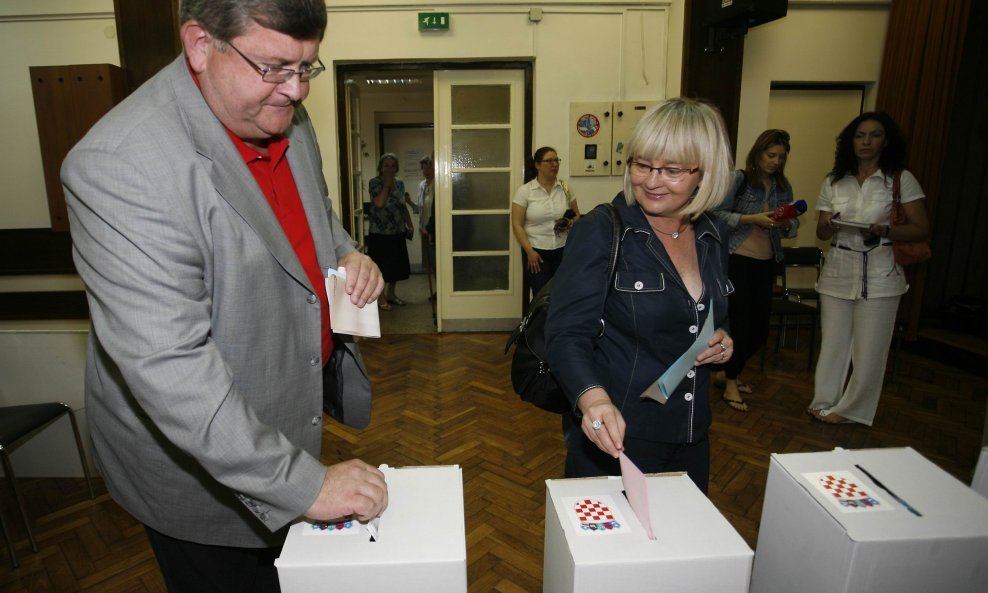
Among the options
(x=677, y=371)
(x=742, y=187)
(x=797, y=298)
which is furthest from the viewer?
(x=797, y=298)

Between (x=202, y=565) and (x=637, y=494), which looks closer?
(x=637, y=494)

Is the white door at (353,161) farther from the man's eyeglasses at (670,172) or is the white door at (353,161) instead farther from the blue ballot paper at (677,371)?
the blue ballot paper at (677,371)

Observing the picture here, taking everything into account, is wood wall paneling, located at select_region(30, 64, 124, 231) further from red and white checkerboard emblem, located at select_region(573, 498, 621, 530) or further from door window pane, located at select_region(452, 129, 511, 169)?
red and white checkerboard emblem, located at select_region(573, 498, 621, 530)

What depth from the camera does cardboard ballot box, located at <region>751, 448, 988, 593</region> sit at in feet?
2.82

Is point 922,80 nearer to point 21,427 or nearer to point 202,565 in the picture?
point 202,565

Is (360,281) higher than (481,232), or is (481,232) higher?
(360,281)

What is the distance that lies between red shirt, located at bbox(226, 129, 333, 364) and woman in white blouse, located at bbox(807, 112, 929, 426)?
9.45ft

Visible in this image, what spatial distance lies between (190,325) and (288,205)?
→ 39cm

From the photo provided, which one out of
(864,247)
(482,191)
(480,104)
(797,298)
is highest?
(480,104)

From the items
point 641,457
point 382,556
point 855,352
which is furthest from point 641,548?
Answer: point 855,352

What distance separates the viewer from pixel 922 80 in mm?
4426

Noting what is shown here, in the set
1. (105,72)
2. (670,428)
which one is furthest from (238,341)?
(105,72)

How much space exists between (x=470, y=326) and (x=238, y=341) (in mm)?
4395

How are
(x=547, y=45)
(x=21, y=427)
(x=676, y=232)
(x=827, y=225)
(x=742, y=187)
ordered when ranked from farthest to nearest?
(x=547, y=45) < (x=742, y=187) < (x=827, y=225) < (x=21, y=427) < (x=676, y=232)
